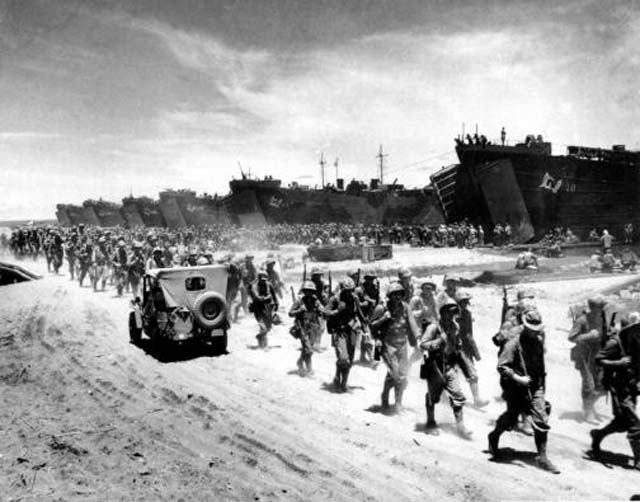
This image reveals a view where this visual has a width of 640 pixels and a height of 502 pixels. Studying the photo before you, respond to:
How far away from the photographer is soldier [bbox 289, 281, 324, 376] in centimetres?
821

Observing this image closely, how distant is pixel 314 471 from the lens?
4.97 metres

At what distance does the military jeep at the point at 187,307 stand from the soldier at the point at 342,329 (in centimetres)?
272

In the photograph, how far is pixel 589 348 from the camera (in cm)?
647

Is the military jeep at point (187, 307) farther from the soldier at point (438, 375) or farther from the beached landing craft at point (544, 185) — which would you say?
the beached landing craft at point (544, 185)

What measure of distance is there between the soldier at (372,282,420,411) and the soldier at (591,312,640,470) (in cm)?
228

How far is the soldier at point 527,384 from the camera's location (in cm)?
500

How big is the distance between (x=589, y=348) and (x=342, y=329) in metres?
3.36

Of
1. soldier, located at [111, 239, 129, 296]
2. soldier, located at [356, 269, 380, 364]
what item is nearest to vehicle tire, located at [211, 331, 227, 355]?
soldier, located at [356, 269, 380, 364]

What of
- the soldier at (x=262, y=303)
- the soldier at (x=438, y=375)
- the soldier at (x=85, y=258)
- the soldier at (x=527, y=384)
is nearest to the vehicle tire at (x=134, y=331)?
the soldier at (x=262, y=303)

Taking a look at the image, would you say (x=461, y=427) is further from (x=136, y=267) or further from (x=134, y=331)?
(x=136, y=267)

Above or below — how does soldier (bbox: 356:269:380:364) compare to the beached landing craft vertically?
below

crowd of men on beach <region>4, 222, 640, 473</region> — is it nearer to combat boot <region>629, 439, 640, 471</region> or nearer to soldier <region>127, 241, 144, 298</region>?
combat boot <region>629, 439, 640, 471</region>

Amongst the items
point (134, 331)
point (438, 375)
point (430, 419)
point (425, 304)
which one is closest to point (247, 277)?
point (134, 331)

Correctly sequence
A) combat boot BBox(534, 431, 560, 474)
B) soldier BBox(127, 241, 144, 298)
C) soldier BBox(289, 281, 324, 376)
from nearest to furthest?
combat boot BBox(534, 431, 560, 474)
soldier BBox(289, 281, 324, 376)
soldier BBox(127, 241, 144, 298)
